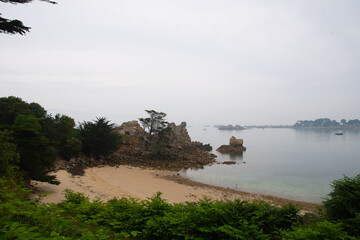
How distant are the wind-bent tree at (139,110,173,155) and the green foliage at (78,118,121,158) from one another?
772 centimetres

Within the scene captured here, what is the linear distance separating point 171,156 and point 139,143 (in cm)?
704

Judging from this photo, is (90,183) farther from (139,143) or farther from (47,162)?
(139,143)

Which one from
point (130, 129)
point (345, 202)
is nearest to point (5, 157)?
point (345, 202)

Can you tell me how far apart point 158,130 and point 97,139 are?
10539 millimetres

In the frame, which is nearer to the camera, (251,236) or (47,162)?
(251,236)

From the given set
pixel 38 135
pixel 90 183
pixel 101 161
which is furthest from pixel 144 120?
pixel 38 135

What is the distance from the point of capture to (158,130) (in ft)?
111

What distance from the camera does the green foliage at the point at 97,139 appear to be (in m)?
26.0

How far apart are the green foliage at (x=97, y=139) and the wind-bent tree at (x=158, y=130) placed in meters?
7.72

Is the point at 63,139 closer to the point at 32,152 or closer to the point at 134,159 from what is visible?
the point at 134,159

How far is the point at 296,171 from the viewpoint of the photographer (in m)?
32.1

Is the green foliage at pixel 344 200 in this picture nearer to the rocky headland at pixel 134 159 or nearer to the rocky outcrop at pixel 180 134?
the rocky headland at pixel 134 159

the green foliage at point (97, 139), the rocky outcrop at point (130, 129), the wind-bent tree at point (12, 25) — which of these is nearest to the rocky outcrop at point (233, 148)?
the rocky outcrop at point (130, 129)

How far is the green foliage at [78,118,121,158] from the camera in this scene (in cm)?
2602
